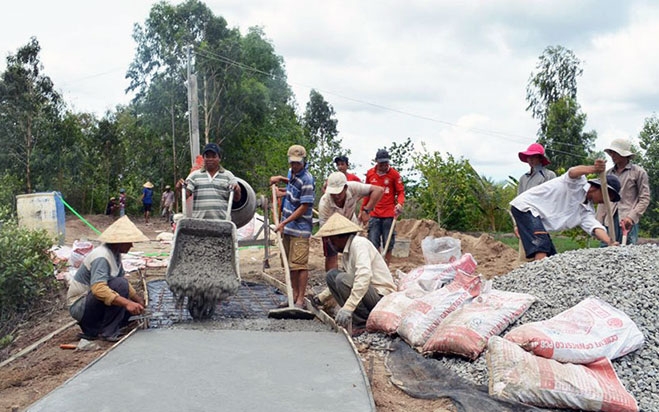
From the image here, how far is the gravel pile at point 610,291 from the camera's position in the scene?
315cm

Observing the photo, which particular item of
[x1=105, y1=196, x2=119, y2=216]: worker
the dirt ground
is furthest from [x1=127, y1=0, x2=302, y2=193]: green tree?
the dirt ground

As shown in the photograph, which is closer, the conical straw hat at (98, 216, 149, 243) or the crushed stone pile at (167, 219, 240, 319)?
the conical straw hat at (98, 216, 149, 243)

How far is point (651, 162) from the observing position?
20344mm

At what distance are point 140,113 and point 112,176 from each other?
13.9 ft

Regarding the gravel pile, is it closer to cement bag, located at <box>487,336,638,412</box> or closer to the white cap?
cement bag, located at <box>487,336,638,412</box>

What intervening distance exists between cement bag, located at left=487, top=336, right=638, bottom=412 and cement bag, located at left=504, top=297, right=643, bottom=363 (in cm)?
9

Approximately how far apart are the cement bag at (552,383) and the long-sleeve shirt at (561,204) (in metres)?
2.12

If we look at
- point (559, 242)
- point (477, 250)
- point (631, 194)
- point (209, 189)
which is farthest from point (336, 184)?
point (559, 242)

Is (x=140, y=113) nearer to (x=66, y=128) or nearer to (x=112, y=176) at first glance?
(x=112, y=176)

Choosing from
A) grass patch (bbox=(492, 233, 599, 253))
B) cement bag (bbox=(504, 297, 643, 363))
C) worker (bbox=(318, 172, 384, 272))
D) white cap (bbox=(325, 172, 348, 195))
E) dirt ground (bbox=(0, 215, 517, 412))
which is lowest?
grass patch (bbox=(492, 233, 599, 253))

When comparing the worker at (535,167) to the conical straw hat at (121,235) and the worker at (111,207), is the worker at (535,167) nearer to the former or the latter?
the conical straw hat at (121,235)

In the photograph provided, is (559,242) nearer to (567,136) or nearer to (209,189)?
(209,189)

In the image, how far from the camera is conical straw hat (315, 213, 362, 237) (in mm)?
4422

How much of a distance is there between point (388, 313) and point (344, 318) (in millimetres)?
342
